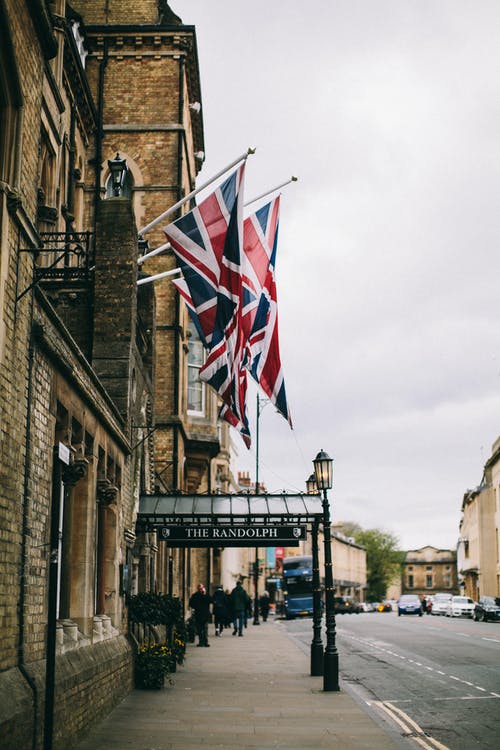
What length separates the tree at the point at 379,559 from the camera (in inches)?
6220

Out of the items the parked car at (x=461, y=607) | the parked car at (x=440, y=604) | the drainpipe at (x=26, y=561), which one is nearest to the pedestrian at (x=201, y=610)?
the drainpipe at (x=26, y=561)

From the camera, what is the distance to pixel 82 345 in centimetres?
1698

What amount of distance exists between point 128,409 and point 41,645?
7.72 m

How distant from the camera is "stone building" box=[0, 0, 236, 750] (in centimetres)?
810

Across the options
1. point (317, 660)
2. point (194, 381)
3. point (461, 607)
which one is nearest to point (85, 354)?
point (317, 660)

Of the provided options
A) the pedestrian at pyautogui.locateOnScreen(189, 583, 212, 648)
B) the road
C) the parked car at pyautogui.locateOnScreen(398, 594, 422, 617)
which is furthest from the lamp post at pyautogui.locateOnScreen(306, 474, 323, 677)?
the parked car at pyautogui.locateOnScreen(398, 594, 422, 617)

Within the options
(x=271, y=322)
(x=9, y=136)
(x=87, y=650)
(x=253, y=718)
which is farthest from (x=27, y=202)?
(x=271, y=322)

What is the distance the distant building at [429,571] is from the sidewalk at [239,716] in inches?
7055

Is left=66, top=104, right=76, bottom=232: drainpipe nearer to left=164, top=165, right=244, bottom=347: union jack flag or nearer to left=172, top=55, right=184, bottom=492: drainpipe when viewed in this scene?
left=172, top=55, right=184, bottom=492: drainpipe

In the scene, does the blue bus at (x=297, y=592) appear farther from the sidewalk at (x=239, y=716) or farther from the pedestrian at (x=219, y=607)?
the sidewalk at (x=239, y=716)

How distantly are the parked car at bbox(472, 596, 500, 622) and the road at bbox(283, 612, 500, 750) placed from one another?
22487mm

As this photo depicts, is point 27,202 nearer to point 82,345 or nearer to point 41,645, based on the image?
point 41,645

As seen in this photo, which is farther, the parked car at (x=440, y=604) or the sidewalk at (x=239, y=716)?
the parked car at (x=440, y=604)

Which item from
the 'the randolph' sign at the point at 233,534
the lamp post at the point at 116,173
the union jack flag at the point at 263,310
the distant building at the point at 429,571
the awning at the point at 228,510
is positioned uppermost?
the lamp post at the point at 116,173
